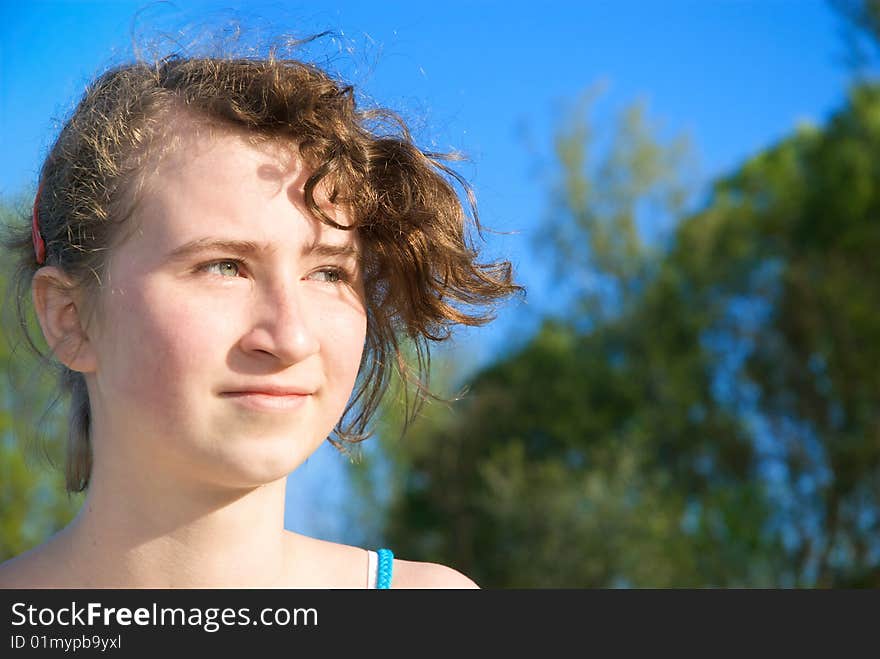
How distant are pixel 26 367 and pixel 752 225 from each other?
36.8ft

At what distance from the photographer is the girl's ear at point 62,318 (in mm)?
1418

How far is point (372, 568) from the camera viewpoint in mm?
1643

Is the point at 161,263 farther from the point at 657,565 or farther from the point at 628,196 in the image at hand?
the point at 628,196

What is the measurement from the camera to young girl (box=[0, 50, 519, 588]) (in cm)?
127

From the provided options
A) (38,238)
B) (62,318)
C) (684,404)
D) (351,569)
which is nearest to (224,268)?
(62,318)

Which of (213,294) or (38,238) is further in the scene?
(38,238)

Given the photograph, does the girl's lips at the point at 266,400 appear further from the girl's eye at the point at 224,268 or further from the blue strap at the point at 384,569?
the blue strap at the point at 384,569

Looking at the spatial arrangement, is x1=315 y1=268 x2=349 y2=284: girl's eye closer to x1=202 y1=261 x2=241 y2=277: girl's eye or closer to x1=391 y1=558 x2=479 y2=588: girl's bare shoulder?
x1=202 y1=261 x2=241 y2=277: girl's eye

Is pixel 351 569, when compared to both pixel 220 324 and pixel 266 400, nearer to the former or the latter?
pixel 266 400

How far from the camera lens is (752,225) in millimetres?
11930

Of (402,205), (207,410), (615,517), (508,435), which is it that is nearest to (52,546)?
(207,410)

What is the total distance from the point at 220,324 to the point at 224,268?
3.6 inches

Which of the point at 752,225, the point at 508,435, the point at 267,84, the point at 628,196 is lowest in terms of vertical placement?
the point at 267,84

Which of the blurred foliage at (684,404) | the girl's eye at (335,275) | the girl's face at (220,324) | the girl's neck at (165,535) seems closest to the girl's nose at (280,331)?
the girl's face at (220,324)
